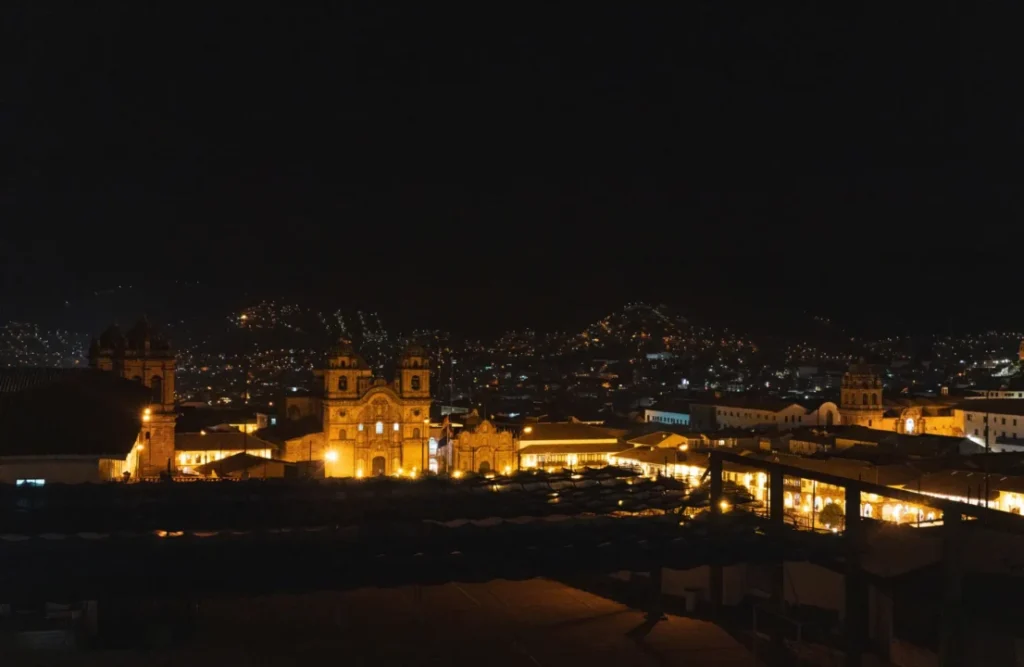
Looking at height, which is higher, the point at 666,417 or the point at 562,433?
the point at 562,433

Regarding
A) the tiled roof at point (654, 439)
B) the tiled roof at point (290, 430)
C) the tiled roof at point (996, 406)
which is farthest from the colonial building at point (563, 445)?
the tiled roof at point (996, 406)

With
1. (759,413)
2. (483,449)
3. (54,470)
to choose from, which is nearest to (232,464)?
(483,449)

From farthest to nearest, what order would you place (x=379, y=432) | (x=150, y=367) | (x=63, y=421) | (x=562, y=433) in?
(x=562, y=433) → (x=379, y=432) → (x=150, y=367) → (x=63, y=421)

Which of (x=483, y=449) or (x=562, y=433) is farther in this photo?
(x=562, y=433)

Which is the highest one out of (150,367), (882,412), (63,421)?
(150,367)

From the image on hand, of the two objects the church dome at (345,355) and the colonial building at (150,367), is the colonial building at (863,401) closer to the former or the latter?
the church dome at (345,355)

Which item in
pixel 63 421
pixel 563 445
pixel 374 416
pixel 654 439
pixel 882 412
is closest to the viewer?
pixel 63 421

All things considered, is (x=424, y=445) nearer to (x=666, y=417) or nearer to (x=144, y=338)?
(x=144, y=338)

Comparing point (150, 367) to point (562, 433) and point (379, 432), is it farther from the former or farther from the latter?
point (562, 433)
